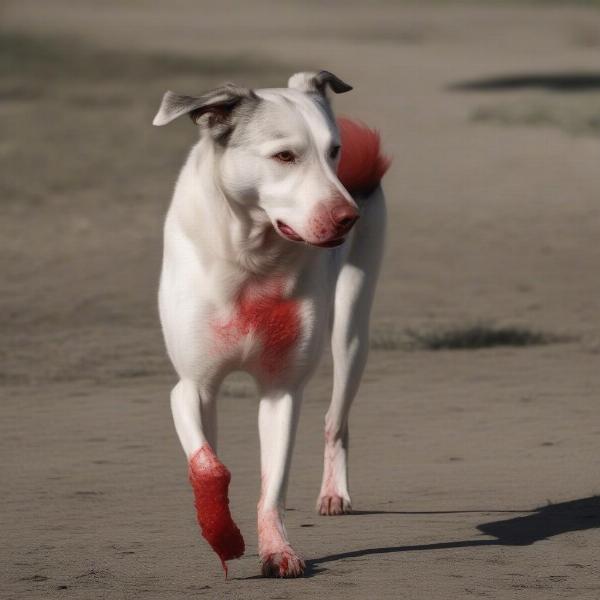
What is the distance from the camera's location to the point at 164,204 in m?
18.7

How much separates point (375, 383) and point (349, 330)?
3.08m

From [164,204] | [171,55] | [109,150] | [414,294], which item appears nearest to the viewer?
[414,294]

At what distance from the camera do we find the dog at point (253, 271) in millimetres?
5641

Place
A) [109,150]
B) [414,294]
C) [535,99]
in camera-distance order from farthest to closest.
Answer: [535,99], [109,150], [414,294]

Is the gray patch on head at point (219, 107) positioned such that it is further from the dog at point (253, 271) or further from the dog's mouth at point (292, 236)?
the dog's mouth at point (292, 236)

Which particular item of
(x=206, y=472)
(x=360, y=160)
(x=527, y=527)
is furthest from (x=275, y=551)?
(x=360, y=160)

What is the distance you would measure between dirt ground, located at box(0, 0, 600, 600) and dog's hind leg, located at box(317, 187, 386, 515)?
179mm

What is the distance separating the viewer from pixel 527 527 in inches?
264

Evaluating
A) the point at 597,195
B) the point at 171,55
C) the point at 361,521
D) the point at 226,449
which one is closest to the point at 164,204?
the point at 597,195

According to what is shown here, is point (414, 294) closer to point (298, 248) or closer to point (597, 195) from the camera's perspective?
point (597, 195)

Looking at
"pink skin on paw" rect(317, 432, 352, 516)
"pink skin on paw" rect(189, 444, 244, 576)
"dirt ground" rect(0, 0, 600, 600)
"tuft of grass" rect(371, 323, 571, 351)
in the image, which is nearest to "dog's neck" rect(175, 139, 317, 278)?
"pink skin on paw" rect(189, 444, 244, 576)

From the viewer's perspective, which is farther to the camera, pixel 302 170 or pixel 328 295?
pixel 328 295

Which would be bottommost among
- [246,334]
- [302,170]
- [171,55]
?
[171,55]

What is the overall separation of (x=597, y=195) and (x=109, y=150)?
7.09 m
